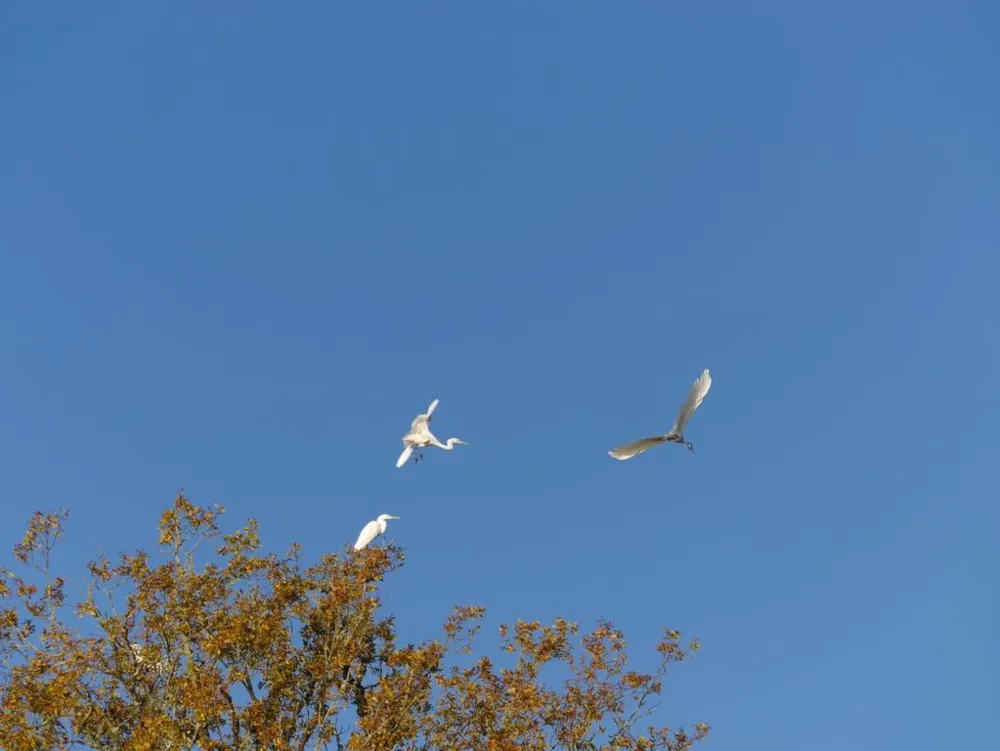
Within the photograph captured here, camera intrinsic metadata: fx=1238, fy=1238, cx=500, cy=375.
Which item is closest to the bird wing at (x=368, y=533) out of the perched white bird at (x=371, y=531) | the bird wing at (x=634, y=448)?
the perched white bird at (x=371, y=531)

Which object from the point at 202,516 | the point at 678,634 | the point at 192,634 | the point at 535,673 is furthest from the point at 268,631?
the point at 678,634

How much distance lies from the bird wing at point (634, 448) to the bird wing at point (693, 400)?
390 mm

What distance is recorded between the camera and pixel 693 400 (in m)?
23.7

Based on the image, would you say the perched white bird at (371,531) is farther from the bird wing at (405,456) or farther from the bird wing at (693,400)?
the bird wing at (693,400)

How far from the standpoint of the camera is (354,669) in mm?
22172

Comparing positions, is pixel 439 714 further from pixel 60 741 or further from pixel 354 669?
pixel 60 741

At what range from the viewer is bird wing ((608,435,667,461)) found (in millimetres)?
23641

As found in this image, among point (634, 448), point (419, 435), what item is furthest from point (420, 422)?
point (634, 448)

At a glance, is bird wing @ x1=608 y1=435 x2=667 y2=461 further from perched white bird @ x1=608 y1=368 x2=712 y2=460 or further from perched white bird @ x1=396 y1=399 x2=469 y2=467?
perched white bird @ x1=396 y1=399 x2=469 y2=467

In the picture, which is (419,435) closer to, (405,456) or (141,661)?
(405,456)

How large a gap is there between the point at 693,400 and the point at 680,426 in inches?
22.8

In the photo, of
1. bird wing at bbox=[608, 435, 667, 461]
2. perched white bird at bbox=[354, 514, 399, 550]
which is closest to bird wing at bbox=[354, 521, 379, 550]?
perched white bird at bbox=[354, 514, 399, 550]

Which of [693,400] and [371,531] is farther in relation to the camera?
[371,531]

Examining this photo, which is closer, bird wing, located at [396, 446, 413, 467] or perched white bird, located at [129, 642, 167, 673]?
perched white bird, located at [129, 642, 167, 673]
